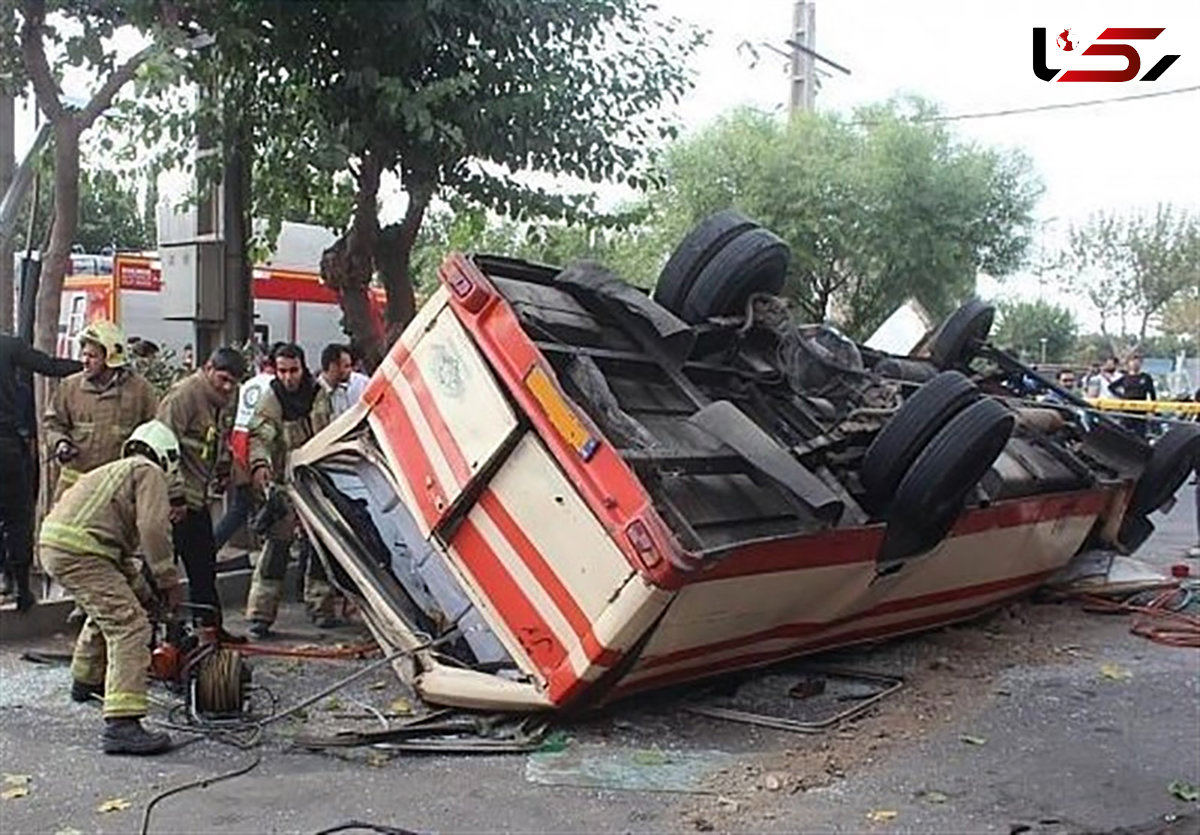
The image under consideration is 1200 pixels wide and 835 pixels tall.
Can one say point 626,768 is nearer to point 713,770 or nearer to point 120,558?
point 713,770

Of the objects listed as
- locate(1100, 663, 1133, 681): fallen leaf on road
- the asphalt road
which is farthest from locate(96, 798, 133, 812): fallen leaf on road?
locate(1100, 663, 1133, 681): fallen leaf on road

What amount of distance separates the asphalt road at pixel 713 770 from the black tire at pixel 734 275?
1605 millimetres

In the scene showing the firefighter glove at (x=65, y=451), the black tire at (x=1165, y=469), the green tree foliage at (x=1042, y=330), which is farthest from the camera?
the green tree foliage at (x=1042, y=330)

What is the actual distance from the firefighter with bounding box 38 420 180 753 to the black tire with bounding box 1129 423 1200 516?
5.05m

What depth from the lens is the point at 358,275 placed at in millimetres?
9320

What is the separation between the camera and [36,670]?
606 cm

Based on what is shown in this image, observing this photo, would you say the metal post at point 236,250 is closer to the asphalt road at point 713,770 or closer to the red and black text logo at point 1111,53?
the asphalt road at point 713,770

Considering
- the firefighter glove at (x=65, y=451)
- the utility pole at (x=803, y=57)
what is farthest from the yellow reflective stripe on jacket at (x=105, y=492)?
the utility pole at (x=803, y=57)

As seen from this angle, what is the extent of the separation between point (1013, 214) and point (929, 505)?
55.5 ft

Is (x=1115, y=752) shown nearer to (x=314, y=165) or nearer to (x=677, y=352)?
(x=677, y=352)

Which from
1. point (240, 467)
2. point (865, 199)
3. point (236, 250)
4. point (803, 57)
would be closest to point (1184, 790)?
point (240, 467)

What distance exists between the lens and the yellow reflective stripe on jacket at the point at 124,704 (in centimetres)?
495

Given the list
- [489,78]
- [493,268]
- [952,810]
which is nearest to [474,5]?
[489,78]

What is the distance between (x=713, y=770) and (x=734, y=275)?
210 centimetres
